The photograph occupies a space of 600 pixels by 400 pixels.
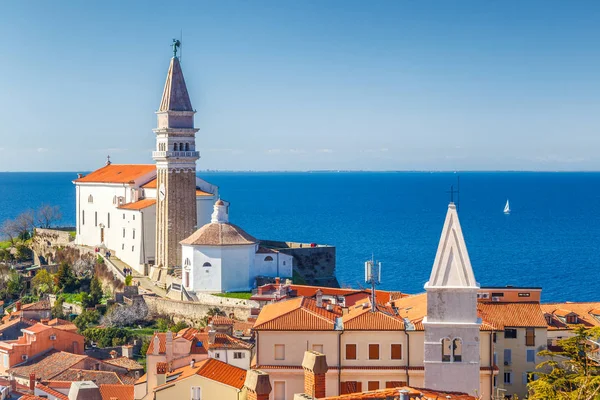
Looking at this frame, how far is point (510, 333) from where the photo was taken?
30297 millimetres

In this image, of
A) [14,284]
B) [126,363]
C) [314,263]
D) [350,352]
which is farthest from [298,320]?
[14,284]

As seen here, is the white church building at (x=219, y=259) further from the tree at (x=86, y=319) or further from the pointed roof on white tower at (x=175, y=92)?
the pointed roof on white tower at (x=175, y=92)

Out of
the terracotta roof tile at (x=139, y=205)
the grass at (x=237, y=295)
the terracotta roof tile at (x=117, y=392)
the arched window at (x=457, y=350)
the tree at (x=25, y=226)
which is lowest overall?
the terracotta roof tile at (x=117, y=392)

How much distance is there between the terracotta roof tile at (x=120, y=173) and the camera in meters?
60.2

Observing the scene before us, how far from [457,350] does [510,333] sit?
10273 mm

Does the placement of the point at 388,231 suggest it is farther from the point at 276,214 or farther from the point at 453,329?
the point at 453,329

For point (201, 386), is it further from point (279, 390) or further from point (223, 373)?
point (279, 390)

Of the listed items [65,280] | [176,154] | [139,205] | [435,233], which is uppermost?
[176,154]

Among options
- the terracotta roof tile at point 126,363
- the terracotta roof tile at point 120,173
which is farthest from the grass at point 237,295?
the terracotta roof tile at point 120,173

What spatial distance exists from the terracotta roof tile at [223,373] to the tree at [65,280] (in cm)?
3252

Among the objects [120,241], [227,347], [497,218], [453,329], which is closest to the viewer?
[453,329]

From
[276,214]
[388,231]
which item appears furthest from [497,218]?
[276,214]

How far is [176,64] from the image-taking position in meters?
52.5

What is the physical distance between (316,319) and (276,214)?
424ft
